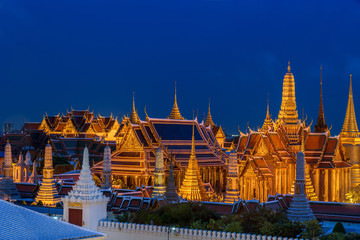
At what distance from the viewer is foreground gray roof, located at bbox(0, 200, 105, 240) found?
13.6 meters

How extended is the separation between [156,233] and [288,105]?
2401cm

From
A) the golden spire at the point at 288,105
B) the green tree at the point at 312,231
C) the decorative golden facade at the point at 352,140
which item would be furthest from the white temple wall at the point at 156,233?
the decorative golden facade at the point at 352,140

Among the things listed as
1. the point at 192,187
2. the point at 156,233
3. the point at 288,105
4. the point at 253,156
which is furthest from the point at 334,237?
the point at 288,105

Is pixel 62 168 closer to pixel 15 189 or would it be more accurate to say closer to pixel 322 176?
pixel 15 189

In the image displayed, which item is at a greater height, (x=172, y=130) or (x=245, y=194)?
(x=172, y=130)

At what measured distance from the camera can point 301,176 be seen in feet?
76.4

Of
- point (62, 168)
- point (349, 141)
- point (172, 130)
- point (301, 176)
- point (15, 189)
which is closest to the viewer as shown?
point (301, 176)

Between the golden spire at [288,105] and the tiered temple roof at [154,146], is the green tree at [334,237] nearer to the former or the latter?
the tiered temple roof at [154,146]

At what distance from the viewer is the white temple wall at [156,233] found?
59.3 feet

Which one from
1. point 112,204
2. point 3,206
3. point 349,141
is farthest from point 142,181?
point 3,206

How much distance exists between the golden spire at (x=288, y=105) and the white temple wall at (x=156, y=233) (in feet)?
73.3

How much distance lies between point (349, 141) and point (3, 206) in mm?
32546

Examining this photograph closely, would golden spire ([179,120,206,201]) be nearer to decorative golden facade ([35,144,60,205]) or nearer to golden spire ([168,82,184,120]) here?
decorative golden facade ([35,144,60,205])

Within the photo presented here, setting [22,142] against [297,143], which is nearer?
[297,143]
